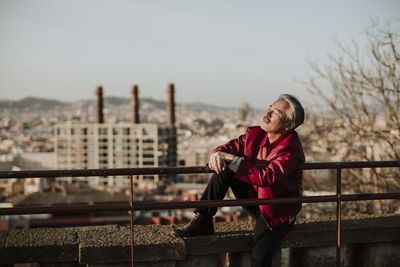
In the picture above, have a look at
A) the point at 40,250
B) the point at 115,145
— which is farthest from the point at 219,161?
the point at 115,145

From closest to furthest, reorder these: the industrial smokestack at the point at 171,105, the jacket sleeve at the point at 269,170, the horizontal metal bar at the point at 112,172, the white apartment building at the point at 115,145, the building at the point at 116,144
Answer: the horizontal metal bar at the point at 112,172
the jacket sleeve at the point at 269,170
the industrial smokestack at the point at 171,105
the building at the point at 116,144
the white apartment building at the point at 115,145

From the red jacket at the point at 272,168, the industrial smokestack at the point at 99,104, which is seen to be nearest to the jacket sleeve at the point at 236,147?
the red jacket at the point at 272,168

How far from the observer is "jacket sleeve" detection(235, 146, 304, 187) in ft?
8.29

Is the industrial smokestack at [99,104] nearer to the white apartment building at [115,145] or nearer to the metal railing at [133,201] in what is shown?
the white apartment building at [115,145]

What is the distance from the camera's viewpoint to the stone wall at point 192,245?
2596mm

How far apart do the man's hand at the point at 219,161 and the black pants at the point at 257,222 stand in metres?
0.12

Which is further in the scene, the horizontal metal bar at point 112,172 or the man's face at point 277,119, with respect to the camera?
the man's face at point 277,119

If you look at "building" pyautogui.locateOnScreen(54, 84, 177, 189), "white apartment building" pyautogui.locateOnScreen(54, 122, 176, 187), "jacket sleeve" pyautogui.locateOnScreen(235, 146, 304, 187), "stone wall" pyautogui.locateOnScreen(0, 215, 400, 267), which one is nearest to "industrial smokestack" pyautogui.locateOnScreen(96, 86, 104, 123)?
"building" pyautogui.locateOnScreen(54, 84, 177, 189)

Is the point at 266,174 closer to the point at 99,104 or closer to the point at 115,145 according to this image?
the point at 99,104

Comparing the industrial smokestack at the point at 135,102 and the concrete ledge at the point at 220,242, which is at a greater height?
the industrial smokestack at the point at 135,102

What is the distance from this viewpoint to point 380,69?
838 centimetres

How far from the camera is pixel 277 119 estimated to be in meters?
2.72

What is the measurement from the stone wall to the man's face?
74 centimetres

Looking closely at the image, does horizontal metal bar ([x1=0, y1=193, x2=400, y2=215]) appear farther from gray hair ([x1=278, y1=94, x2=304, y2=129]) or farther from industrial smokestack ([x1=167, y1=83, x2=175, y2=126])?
industrial smokestack ([x1=167, y1=83, x2=175, y2=126])
